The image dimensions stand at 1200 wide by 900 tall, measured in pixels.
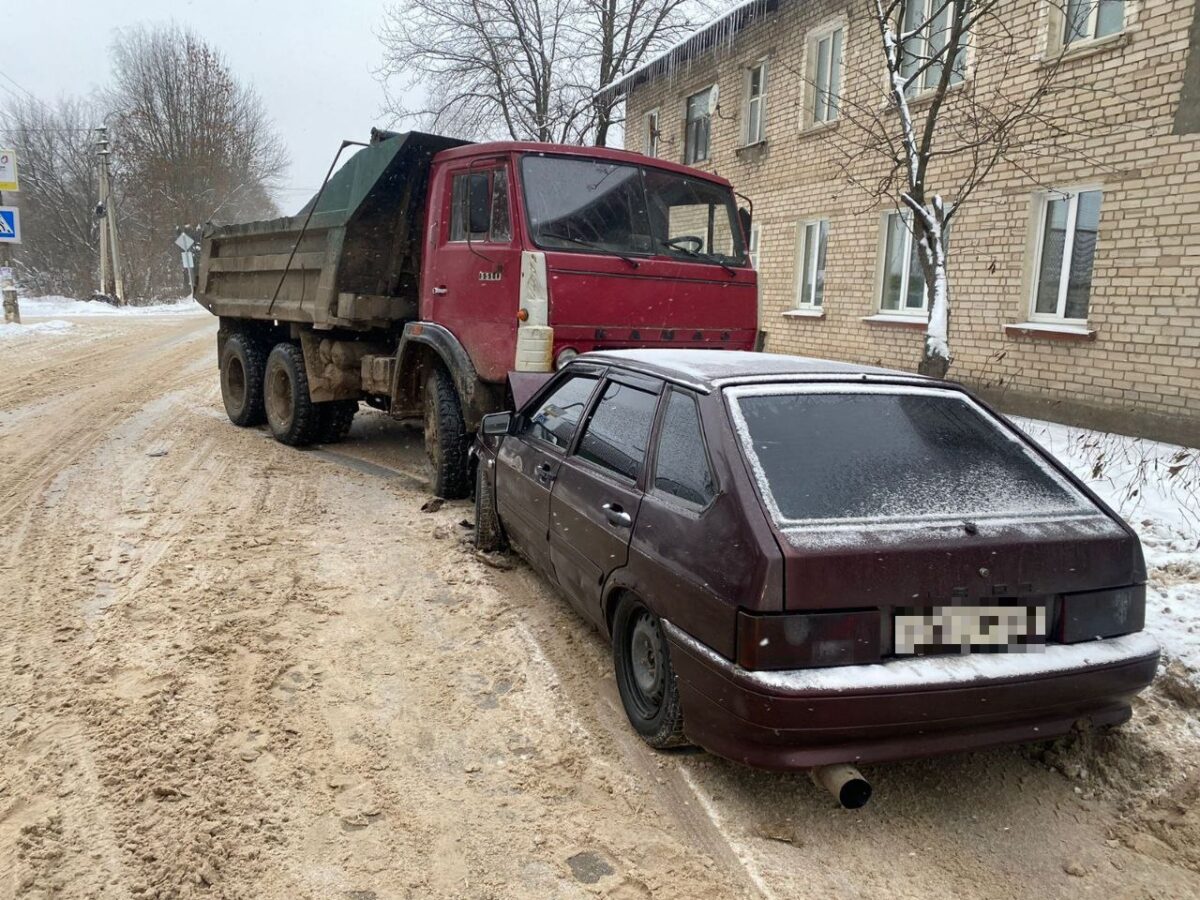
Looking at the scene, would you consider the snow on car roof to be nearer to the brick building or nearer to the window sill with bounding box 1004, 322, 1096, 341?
the brick building

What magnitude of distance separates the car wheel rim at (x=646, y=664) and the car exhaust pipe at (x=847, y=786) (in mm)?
692

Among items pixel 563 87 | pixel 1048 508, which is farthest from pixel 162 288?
pixel 1048 508

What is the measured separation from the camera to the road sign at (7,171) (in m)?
17.5

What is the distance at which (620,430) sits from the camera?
11.8 ft

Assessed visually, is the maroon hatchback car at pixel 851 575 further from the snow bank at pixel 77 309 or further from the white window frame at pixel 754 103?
the snow bank at pixel 77 309

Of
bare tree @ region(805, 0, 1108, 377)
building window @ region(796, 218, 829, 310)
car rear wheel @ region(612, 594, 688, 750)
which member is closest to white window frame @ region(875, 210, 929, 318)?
bare tree @ region(805, 0, 1108, 377)

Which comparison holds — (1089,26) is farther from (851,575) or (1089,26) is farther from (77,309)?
(77,309)

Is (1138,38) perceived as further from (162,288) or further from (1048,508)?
(162,288)

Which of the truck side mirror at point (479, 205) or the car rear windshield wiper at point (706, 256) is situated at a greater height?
the truck side mirror at point (479, 205)

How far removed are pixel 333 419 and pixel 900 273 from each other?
313 inches

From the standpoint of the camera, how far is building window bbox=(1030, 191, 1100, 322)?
8.98 metres

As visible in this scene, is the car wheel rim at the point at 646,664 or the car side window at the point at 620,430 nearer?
the car wheel rim at the point at 646,664

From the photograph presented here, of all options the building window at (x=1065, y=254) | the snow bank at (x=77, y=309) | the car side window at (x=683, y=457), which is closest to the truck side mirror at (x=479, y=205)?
the car side window at (x=683, y=457)

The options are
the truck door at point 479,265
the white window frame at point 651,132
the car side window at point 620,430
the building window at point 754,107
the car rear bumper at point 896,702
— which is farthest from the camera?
the white window frame at point 651,132
